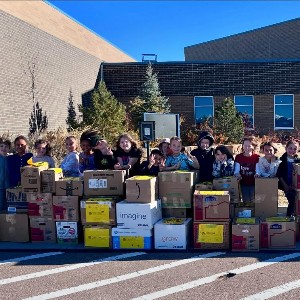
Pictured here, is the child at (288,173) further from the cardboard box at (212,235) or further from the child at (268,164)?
the cardboard box at (212,235)

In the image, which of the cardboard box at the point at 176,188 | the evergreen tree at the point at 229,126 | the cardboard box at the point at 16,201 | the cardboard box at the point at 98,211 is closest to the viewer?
the cardboard box at the point at 98,211

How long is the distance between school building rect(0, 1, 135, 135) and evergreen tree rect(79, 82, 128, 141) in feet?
5.08

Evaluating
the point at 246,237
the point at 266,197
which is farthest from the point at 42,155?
the point at 266,197

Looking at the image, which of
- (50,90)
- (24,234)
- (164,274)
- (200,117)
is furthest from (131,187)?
(200,117)

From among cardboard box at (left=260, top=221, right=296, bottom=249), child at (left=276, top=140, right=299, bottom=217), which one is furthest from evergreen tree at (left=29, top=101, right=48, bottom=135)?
cardboard box at (left=260, top=221, right=296, bottom=249)

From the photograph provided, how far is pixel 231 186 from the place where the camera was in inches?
240

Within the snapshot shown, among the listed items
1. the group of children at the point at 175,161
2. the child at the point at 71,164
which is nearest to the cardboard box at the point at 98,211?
the group of children at the point at 175,161

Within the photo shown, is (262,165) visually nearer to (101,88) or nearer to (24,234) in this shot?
(24,234)

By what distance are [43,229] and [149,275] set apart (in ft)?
7.35

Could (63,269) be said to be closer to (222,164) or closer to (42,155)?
(42,155)

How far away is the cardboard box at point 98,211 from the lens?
19.6 feet

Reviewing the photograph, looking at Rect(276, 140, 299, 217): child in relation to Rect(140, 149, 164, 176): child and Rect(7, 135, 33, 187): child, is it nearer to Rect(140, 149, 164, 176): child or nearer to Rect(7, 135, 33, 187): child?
Rect(140, 149, 164, 176): child

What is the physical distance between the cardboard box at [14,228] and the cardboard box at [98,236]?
107 cm

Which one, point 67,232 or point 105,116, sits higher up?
point 105,116
